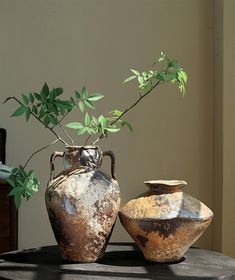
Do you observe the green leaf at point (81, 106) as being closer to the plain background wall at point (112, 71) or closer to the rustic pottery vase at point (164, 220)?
the rustic pottery vase at point (164, 220)

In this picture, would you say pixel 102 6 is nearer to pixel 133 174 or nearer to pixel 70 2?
pixel 70 2

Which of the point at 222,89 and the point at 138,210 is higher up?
the point at 222,89

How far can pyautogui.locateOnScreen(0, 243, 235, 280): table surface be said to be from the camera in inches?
52.1

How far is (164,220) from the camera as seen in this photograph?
137 centimetres

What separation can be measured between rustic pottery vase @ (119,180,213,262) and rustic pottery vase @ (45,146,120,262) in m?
0.07

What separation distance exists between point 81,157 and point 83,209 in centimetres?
20

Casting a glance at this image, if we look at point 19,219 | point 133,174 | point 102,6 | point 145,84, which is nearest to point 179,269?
point 145,84

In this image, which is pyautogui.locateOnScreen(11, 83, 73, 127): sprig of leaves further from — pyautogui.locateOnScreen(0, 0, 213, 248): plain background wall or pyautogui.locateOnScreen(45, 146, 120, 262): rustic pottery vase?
pyautogui.locateOnScreen(0, 0, 213, 248): plain background wall

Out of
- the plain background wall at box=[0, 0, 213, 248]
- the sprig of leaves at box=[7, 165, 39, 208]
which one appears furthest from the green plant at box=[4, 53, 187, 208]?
the plain background wall at box=[0, 0, 213, 248]

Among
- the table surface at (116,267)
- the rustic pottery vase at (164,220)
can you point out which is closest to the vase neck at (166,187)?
the rustic pottery vase at (164,220)

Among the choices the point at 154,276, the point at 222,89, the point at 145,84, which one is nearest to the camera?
the point at 154,276

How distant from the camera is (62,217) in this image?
1408 mm

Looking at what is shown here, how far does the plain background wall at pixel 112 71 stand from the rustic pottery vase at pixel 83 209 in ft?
4.89

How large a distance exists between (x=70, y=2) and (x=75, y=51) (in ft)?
1.09
